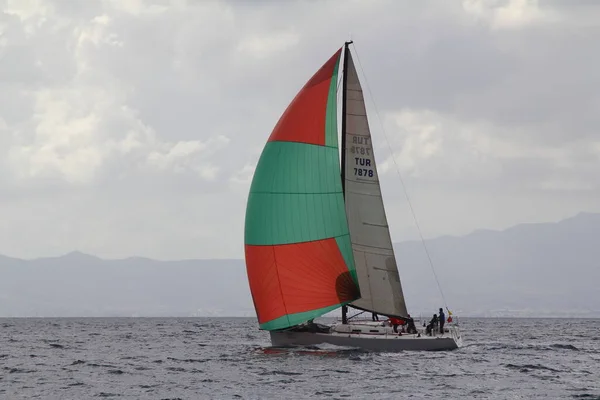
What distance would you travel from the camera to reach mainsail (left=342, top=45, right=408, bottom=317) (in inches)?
1788

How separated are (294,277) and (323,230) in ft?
8.64

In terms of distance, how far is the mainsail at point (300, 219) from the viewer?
43.6 metres

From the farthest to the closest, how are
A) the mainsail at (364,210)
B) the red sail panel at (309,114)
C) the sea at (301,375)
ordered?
the mainsail at (364,210)
the red sail panel at (309,114)
the sea at (301,375)

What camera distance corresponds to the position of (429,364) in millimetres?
41625

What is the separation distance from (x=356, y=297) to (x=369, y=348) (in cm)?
267

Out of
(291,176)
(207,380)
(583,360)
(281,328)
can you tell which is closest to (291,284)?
(281,328)

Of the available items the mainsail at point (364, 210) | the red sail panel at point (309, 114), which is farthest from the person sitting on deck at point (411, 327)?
the red sail panel at point (309, 114)

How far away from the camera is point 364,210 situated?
4547 centimetres

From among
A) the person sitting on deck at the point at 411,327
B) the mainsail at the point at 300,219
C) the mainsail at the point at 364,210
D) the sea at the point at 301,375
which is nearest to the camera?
the sea at the point at 301,375

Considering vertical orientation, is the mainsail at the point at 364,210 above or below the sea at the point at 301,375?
above

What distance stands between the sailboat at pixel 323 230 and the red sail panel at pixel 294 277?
1.9 inches

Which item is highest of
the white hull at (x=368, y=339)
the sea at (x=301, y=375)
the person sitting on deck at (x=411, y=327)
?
the person sitting on deck at (x=411, y=327)

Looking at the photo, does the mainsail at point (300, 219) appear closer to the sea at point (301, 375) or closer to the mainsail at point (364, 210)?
the mainsail at point (364, 210)

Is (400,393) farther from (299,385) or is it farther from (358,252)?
(358,252)
